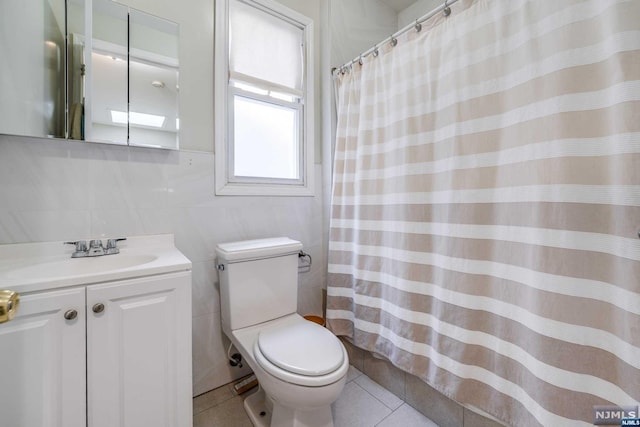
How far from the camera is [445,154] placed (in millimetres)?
1141

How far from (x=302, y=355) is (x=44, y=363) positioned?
2.63 ft

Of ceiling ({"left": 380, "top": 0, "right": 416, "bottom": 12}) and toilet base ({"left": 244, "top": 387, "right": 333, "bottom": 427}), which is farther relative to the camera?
ceiling ({"left": 380, "top": 0, "right": 416, "bottom": 12})

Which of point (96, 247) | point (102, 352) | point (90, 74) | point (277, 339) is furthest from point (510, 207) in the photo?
point (90, 74)

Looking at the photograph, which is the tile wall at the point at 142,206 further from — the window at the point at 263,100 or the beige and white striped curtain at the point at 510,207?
the beige and white striped curtain at the point at 510,207

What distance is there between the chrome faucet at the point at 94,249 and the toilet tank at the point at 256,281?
0.44 meters

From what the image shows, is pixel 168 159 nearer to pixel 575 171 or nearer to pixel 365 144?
pixel 365 144

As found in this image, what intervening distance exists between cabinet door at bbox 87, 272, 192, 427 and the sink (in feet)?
0.43

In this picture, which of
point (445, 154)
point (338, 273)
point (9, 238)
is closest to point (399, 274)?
point (338, 273)

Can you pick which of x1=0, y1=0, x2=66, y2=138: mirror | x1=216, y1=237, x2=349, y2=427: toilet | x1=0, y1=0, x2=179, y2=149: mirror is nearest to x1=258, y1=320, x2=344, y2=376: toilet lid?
x1=216, y1=237, x2=349, y2=427: toilet

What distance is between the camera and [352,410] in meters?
1.33

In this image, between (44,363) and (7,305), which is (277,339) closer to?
(44,363)

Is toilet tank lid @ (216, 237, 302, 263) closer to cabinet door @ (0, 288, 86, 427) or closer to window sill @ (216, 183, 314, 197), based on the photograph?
window sill @ (216, 183, 314, 197)

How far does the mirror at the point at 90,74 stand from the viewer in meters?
1.00

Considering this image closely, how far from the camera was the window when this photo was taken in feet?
4.83
